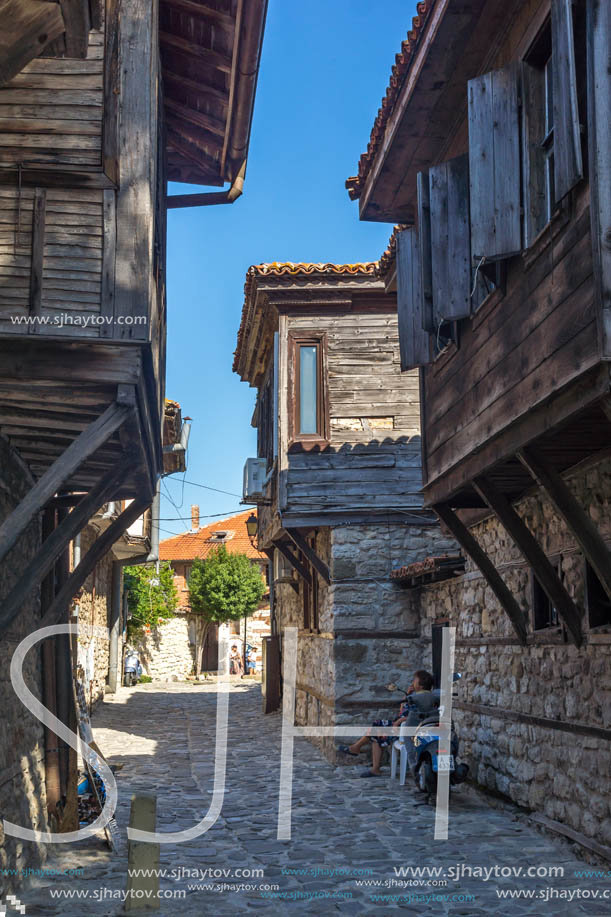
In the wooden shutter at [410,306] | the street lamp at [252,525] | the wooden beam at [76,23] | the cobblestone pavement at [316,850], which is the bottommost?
the cobblestone pavement at [316,850]

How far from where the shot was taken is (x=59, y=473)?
560cm

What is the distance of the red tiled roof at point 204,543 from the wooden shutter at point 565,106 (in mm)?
35007

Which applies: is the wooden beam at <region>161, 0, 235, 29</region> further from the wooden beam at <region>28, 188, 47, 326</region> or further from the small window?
the small window

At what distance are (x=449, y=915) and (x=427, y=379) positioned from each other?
4.68 m

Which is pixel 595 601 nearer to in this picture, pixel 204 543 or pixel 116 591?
pixel 116 591

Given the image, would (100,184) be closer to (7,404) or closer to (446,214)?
(7,404)

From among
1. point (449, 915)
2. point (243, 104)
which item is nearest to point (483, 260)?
point (243, 104)

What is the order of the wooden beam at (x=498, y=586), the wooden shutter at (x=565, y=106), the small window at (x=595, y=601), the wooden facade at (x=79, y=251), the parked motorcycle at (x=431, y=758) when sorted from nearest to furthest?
1. the wooden shutter at (x=565, y=106)
2. the wooden facade at (x=79, y=251)
3. the small window at (x=595, y=601)
4. the wooden beam at (x=498, y=586)
5. the parked motorcycle at (x=431, y=758)

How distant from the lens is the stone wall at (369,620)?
41.0 ft

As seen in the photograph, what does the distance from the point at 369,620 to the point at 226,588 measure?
68.2 feet

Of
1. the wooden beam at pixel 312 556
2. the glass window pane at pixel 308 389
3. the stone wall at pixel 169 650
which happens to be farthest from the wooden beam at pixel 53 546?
the stone wall at pixel 169 650

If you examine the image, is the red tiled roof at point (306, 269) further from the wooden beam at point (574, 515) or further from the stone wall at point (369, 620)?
the wooden beam at point (574, 515)

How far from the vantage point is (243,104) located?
26.3 ft

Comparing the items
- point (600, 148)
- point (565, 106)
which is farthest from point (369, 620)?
point (600, 148)
